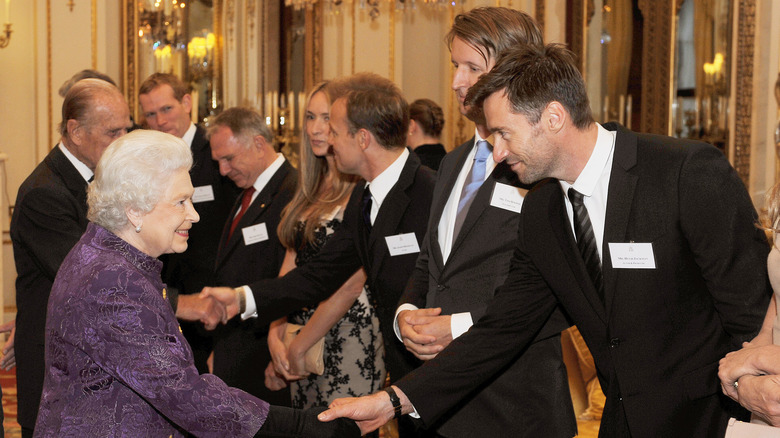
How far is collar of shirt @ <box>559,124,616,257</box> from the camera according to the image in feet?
7.51

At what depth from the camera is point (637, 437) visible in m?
2.22

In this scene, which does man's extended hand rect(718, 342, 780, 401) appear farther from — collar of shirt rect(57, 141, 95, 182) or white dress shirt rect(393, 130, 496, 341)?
collar of shirt rect(57, 141, 95, 182)

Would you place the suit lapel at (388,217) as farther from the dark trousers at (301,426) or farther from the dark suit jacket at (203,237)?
the dark suit jacket at (203,237)

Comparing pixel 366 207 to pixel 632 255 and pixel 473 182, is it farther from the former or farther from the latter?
pixel 632 255

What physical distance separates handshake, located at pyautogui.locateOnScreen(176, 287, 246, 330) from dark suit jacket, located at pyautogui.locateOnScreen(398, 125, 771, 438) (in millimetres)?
1621

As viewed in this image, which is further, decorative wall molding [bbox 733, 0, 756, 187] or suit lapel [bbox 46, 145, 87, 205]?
decorative wall molding [bbox 733, 0, 756, 187]

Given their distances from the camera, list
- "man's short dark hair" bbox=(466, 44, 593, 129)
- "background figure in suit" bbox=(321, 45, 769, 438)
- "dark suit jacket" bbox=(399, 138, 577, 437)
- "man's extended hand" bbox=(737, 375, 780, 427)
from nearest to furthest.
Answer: "man's extended hand" bbox=(737, 375, 780, 427), "background figure in suit" bbox=(321, 45, 769, 438), "man's short dark hair" bbox=(466, 44, 593, 129), "dark suit jacket" bbox=(399, 138, 577, 437)

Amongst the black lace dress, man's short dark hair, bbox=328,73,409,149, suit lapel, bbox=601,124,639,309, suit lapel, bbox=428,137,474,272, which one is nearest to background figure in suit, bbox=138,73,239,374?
the black lace dress

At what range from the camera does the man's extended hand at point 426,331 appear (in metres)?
2.62

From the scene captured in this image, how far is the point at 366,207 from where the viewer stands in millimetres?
3264

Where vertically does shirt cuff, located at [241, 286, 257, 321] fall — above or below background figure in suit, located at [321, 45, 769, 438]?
below

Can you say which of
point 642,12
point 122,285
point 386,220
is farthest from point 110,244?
point 642,12

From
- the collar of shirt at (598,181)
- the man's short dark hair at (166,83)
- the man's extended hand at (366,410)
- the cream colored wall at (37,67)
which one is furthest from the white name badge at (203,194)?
the cream colored wall at (37,67)

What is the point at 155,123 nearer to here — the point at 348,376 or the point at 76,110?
the point at 76,110
